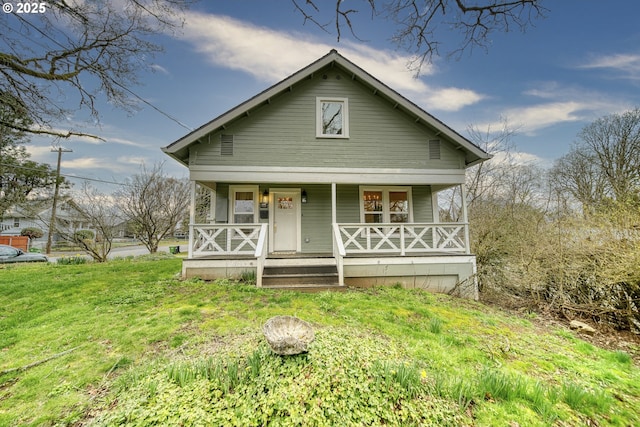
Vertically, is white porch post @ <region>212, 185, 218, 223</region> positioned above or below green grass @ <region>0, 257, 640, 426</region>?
above

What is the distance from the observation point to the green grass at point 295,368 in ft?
7.55

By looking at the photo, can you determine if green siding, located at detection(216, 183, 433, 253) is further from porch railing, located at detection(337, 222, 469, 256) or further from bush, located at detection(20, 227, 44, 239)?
bush, located at detection(20, 227, 44, 239)

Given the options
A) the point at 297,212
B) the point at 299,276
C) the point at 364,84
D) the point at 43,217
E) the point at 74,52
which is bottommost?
the point at 299,276

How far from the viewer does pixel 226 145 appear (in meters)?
7.90

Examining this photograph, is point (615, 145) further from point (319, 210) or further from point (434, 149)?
point (319, 210)

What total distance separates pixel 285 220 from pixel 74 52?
7097 millimetres

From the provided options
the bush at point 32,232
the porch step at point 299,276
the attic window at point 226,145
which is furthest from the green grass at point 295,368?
the bush at point 32,232

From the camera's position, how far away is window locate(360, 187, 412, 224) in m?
9.30

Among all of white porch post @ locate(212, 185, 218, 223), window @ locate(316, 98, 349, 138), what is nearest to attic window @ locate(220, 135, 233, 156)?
white porch post @ locate(212, 185, 218, 223)

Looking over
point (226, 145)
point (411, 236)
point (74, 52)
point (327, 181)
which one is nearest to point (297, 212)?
point (327, 181)

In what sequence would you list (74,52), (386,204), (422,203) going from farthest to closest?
(422,203) → (386,204) → (74,52)

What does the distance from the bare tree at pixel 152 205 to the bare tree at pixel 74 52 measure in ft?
29.9

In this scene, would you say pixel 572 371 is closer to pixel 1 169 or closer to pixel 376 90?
pixel 376 90

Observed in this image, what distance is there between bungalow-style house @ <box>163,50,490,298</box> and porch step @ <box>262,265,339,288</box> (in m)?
0.03
